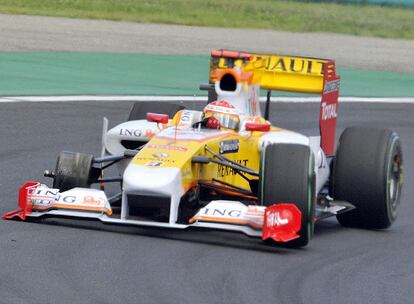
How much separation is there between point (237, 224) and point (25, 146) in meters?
5.02

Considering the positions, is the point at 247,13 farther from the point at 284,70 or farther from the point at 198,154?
the point at 198,154

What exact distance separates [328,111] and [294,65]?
677mm

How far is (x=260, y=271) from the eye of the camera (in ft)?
27.6

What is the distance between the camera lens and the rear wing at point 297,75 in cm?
1081

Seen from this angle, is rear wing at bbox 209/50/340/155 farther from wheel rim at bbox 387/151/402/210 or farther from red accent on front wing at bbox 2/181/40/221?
red accent on front wing at bbox 2/181/40/221

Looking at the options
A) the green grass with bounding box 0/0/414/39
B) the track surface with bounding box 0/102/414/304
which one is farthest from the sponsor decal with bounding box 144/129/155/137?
the green grass with bounding box 0/0/414/39

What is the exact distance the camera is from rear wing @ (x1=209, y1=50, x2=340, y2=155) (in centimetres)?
1081

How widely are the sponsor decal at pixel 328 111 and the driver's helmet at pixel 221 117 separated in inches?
33.7

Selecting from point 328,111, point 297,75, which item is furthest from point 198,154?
point 297,75

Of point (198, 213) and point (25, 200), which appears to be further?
point (25, 200)

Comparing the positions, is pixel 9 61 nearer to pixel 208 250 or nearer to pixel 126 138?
pixel 126 138

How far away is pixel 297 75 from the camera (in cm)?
1129

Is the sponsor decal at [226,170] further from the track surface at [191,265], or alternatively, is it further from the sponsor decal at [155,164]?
the sponsor decal at [155,164]

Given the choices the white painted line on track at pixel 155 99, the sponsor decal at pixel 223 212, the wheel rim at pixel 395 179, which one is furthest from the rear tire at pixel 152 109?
the white painted line on track at pixel 155 99
